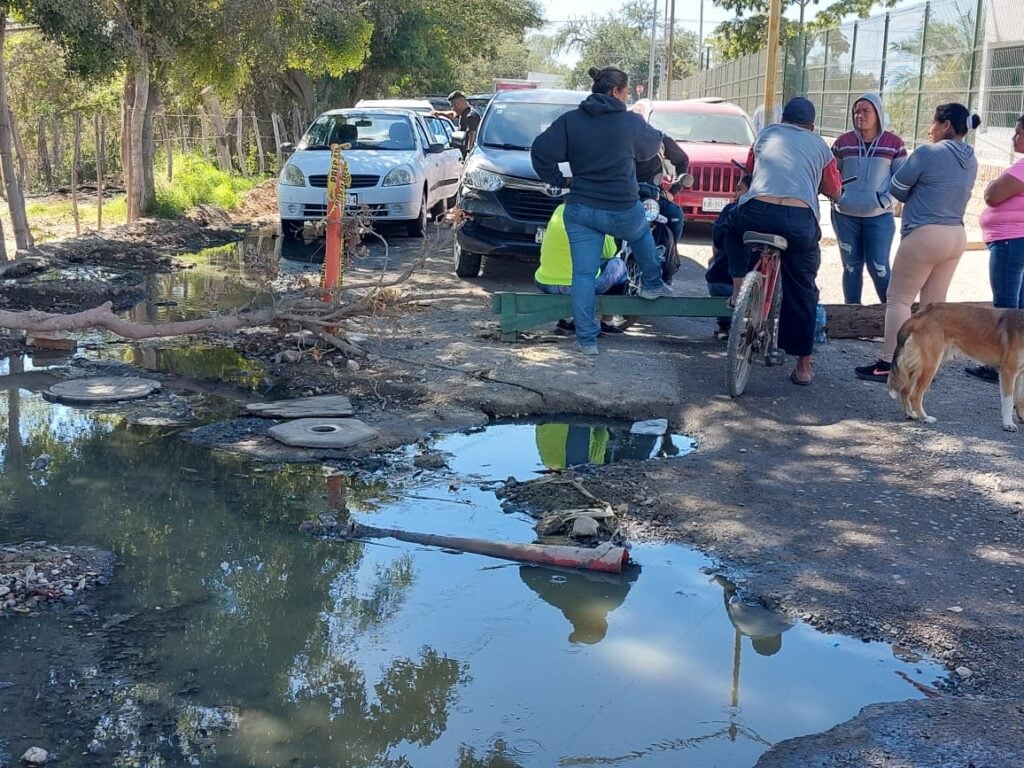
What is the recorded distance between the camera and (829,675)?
4234 mm

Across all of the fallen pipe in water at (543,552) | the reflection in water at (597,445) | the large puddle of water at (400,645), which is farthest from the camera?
the reflection in water at (597,445)

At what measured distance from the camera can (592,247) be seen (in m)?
8.59

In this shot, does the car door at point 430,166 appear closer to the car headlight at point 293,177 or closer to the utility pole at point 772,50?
the car headlight at point 293,177

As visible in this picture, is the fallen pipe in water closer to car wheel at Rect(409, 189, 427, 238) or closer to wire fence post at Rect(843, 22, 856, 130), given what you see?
car wheel at Rect(409, 189, 427, 238)

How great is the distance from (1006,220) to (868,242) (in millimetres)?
1119

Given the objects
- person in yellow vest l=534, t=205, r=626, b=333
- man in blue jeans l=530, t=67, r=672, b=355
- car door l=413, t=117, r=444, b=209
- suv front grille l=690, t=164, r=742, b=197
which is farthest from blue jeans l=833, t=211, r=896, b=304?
car door l=413, t=117, r=444, b=209

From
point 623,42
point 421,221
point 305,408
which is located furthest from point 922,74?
point 623,42

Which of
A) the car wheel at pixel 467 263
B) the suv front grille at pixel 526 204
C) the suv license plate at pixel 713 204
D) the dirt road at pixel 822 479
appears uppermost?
the suv front grille at pixel 526 204

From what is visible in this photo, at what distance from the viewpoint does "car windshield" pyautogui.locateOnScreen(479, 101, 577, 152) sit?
12.7 meters

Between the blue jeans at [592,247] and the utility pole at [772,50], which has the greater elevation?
the utility pole at [772,50]

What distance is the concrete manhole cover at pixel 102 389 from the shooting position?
25.3 ft

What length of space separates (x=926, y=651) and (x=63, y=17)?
Result: 12.1 meters

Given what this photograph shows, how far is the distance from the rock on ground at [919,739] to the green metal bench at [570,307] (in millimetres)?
5156

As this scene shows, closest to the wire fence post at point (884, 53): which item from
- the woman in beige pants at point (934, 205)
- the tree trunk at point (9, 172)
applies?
the woman in beige pants at point (934, 205)
